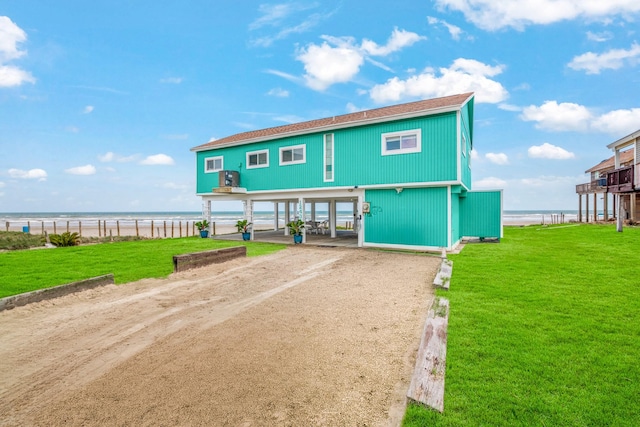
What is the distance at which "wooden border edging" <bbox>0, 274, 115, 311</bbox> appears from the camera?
555cm

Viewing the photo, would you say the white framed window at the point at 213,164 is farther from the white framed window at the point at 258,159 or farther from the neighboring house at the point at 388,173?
the white framed window at the point at 258,159

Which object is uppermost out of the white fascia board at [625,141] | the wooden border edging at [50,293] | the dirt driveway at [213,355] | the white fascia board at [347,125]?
the white fascia board at [625,141]

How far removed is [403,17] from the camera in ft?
50.2

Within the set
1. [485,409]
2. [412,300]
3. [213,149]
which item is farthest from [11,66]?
[485,409]

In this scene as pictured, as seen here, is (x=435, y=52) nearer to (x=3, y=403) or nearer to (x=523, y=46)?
(x=523, y=46)

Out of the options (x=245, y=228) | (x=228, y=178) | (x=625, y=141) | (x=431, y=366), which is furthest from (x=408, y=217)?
Answer: (x=625, y=141)

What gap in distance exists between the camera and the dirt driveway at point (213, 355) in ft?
8.95

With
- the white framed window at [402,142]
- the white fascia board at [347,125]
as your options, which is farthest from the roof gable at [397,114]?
the white framed window at [402,142]

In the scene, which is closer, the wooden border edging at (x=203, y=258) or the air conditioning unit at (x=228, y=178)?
the wooden border edging at (x=203, y=258)

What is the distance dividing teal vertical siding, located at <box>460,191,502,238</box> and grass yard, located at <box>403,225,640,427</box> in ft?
25.3

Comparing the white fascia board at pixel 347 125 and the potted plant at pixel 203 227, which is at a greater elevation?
the white fascia board at pixel 347 125

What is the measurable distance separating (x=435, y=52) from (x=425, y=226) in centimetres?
1158

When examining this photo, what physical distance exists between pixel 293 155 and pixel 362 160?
381 cm

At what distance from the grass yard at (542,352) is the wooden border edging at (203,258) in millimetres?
6695
